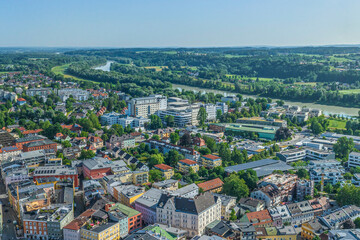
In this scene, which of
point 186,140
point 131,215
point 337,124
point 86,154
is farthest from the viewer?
point 337,124

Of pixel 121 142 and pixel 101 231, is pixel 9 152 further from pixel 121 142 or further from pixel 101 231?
pixel 101 231

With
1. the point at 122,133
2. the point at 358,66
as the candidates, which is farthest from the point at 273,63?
the point at 122,133

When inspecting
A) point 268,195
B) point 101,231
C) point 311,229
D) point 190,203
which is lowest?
point 311,229

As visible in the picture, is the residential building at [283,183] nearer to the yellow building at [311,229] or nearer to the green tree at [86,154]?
the yellow building at [311,229]

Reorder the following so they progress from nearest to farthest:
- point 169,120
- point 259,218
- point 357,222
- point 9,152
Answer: point 357,222
point 259,218
point 9,152
point 169,120

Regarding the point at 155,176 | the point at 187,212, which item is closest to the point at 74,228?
the point at 187,212

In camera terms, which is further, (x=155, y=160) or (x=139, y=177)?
(x=155, y=160)

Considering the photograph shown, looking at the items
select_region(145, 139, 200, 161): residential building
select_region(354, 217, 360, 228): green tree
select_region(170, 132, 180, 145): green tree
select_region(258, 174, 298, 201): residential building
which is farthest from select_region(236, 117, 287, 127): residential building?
select_region(354, 217, 360, 228): green tree

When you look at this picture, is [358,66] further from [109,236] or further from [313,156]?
[109,236]
